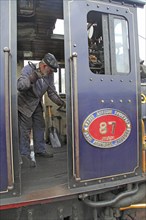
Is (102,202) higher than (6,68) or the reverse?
the reverse

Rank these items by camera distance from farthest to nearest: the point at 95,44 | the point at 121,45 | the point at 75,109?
the point at 95,44, the point at 121,45, the point at 75,109

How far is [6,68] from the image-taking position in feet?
5.15

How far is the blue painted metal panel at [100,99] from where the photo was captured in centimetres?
182

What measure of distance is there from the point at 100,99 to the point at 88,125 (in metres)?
0.25

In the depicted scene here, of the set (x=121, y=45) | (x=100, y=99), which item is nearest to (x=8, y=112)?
(x=100, y=99)

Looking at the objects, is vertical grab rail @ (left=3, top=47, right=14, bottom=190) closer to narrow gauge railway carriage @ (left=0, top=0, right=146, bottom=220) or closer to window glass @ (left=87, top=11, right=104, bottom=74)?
narrow gauge railway carriage @ (left=0, top=0, right=146, bottom=220)

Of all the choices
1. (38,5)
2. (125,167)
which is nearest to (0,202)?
(125,167)

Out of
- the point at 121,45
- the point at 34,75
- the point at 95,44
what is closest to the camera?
the point at 121,45

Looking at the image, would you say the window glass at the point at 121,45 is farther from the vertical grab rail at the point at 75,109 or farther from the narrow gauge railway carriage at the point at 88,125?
the vertical grab rail at the point at 75,109

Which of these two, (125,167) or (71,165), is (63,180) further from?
(125,167)

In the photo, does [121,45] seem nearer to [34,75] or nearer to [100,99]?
[100,99]

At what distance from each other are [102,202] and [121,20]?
1.70 metres

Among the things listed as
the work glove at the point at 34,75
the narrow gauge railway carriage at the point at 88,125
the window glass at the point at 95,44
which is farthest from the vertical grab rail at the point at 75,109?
the work glove at the point at 34,75

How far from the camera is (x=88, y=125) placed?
1.85 metres
